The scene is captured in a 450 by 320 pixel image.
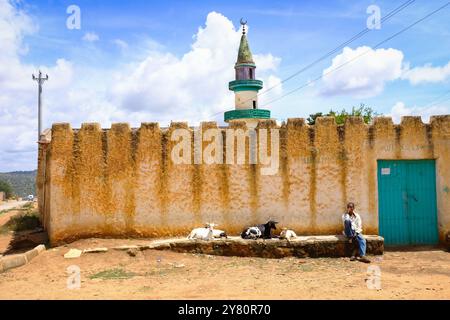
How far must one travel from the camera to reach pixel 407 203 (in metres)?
11.5

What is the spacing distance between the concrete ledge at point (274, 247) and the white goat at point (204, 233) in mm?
144

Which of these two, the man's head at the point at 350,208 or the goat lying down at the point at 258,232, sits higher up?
the man's head at the point at 350,208

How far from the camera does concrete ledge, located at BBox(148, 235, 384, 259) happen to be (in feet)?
34.3

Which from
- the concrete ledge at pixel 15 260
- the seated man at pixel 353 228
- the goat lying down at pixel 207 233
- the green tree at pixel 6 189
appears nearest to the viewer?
the concrete ledge at pixel 15 260

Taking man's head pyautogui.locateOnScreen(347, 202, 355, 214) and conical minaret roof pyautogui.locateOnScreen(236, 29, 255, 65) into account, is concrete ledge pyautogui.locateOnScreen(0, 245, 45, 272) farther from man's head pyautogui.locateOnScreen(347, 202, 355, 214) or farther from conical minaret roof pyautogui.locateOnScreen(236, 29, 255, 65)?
conical minaret roof pyautogui.locateOnScreen(236, 29, 255, 65)

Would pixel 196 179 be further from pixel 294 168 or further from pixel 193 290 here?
pixel 193 290

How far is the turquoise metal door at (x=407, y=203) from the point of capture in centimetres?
1151

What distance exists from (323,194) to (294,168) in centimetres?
98

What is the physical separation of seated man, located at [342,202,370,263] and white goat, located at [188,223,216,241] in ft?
10.3

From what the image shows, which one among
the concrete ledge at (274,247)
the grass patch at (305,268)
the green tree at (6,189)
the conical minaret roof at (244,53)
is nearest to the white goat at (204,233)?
Result: the concrete ledge at (274,247)

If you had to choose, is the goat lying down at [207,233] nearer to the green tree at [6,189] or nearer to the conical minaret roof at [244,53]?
the conical minaret roof at [244,53]

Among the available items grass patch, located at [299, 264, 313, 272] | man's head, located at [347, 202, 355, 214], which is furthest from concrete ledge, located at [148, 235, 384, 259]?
grass patch, located at [299, 264, 313, 272]
